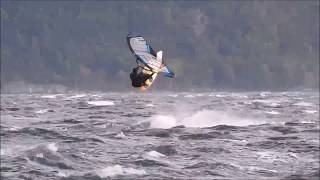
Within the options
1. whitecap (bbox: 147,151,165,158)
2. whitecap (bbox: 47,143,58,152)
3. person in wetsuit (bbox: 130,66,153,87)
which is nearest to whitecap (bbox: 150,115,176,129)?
whitecap (bbox: 47,143,58,152)

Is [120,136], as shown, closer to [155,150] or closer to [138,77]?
[155,150]

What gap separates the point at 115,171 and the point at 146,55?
58.3 feet

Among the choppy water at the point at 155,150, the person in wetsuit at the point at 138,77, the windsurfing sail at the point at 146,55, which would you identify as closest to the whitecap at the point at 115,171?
the choppy water at the point at 155,150

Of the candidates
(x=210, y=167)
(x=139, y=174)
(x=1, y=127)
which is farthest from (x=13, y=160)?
(x=1, y=127)

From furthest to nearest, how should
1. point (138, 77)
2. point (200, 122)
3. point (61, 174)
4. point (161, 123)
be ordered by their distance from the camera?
point (200, 122), point (161, 123), point (61, 174), point (138, 77)

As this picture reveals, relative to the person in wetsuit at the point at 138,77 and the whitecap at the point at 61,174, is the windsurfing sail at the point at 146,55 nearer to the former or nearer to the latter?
the person in wetsuit at the point at 138,77

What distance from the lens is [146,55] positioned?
9.20 m

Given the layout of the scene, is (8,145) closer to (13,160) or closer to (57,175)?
(13,160)

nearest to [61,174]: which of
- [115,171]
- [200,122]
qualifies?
[115,171]

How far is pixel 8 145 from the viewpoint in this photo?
33.3 metres

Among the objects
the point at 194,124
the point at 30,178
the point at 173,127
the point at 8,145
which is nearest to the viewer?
the point at 30,178

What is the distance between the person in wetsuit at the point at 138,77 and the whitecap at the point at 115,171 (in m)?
16.5

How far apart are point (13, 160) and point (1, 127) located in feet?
47.5

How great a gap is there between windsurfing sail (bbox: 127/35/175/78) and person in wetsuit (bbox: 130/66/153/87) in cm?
13
